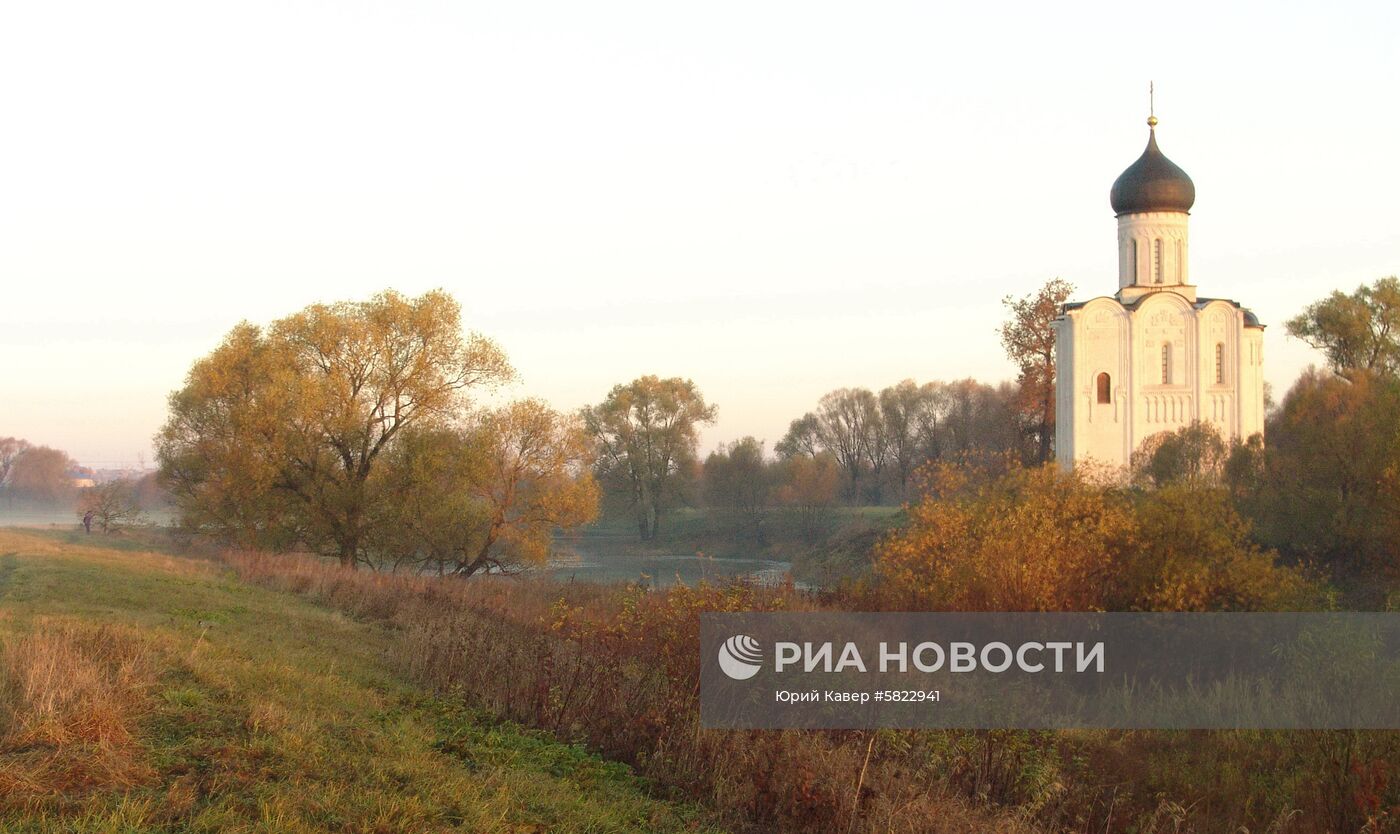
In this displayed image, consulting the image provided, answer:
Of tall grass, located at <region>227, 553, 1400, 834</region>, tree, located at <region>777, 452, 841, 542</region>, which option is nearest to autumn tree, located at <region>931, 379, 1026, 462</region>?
tree, located at <region>777, 452, 841, 542</region>

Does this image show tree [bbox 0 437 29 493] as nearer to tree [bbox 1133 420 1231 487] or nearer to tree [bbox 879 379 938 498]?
tree [bbox 879 379 938 498]

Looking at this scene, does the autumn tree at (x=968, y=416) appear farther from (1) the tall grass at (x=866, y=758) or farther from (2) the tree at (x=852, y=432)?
(1) the tall grass at (x=866, y=758)

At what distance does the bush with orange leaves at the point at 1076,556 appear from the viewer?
15562mm

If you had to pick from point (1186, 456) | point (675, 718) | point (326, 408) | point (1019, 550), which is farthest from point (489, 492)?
point (675, 718)

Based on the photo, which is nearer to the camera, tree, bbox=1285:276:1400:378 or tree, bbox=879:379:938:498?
tree, bbox=1285:276:1400:378

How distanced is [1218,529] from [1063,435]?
81.3 feet

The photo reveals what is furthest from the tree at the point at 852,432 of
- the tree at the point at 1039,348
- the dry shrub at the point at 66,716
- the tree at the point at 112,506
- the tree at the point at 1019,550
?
the dry shrub at the point at 66,716

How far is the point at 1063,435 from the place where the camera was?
4122 cm

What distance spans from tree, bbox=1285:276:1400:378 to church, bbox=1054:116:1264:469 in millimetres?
2688

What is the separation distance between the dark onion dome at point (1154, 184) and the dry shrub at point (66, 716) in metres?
37.8

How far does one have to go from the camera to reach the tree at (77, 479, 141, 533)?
1813 inches

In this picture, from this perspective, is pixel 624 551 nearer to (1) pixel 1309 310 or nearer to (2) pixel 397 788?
(1) pixel 1309 310

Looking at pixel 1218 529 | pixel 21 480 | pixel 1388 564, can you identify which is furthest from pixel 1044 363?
pixel 21 480

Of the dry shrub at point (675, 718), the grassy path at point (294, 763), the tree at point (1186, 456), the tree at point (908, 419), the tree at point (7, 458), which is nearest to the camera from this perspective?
the grassy path at point (294, 763)
